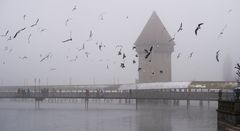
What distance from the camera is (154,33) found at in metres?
107

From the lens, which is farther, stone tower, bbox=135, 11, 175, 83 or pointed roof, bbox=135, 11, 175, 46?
pointed roof, bbox=135, 11, 175, 46

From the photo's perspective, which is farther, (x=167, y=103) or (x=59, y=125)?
(x=167, y=103)

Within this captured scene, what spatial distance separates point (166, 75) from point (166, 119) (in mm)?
54007

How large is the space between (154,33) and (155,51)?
5446mm

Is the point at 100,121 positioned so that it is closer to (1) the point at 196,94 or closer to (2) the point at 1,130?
(2) the point at 1,130

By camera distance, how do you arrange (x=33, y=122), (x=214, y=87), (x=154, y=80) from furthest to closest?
(x=154, y=80), (x=214, y=87), (x=33, y=122)

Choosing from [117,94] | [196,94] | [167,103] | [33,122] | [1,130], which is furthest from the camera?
[167,103]

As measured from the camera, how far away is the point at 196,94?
6222 centimetres

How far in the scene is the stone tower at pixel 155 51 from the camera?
10200 cm

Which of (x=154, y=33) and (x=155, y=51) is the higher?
(x=154, y=33)

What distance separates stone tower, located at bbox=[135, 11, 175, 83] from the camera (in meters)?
102

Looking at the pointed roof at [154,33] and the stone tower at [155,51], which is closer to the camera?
the stone tower at [155,51]

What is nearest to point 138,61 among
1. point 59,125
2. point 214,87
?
point 214,87

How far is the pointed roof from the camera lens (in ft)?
346
